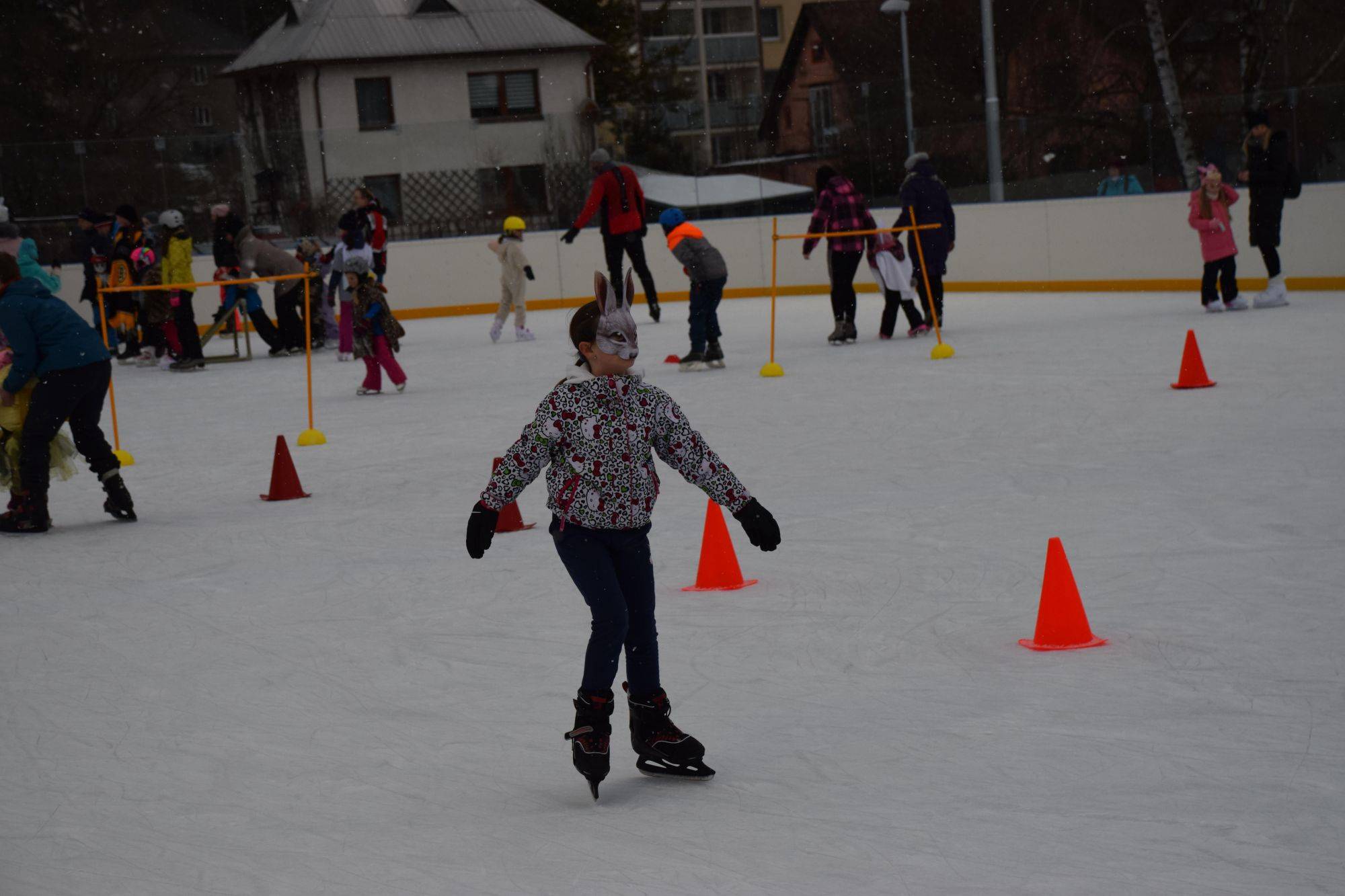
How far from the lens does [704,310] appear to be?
1338 cm

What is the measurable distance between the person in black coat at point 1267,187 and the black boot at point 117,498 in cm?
1044

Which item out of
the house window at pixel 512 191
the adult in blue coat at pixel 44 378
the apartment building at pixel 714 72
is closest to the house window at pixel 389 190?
the house window at pixel 512 191

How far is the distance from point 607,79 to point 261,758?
44919 millimetres

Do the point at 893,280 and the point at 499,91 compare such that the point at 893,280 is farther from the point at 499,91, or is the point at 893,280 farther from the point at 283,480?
the point at 499,91

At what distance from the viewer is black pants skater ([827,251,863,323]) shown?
14.8m

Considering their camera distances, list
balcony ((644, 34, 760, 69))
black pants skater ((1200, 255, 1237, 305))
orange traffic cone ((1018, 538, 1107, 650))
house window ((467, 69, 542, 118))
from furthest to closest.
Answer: balcony ((644, 34, 760, 69))
house window ((467, 69, 542, 118))
black pants skater ((1200, 255, 1237, 305))
orange traffic cone ((1018, 538, 1107, 650))

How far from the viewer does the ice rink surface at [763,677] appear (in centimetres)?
351

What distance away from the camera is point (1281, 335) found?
12.8 m

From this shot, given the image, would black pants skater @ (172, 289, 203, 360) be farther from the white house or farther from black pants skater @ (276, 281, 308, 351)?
the white house

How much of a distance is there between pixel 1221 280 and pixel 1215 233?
0.62 metres

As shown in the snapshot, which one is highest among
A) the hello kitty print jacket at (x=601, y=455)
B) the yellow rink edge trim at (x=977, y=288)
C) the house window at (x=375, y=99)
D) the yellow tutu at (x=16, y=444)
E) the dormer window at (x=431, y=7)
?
the dormer window at (x=431, y=7)

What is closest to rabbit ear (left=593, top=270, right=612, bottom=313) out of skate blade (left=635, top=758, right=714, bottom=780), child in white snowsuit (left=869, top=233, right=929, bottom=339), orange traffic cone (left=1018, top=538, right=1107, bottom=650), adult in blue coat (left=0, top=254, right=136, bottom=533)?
skate blade (left=635, top=758, right=714, bottom=780)

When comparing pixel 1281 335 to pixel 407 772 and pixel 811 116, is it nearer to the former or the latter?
pixel 407 772

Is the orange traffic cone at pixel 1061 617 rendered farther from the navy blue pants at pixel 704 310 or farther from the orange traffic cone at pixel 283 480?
the navy blue pants at pixel 704 310
